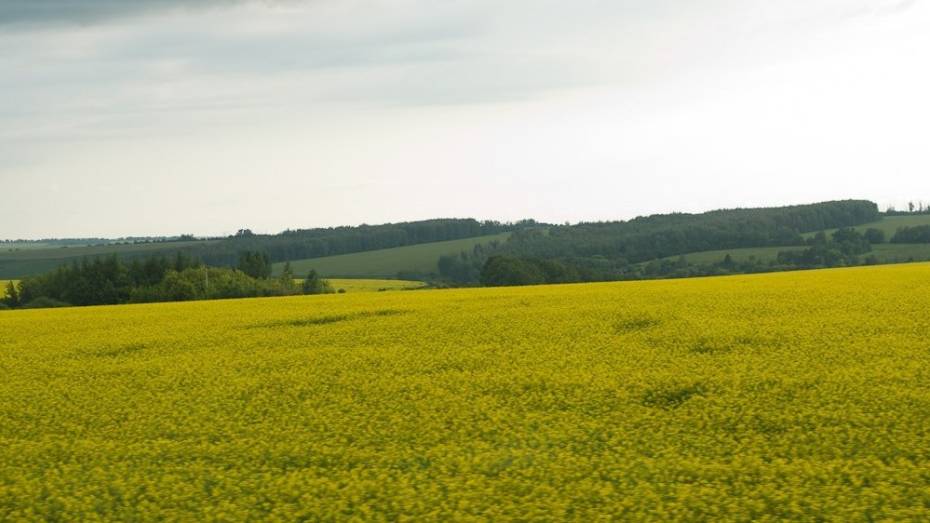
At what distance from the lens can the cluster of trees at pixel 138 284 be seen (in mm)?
86875

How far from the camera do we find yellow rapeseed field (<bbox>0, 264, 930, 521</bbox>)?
37.6ft

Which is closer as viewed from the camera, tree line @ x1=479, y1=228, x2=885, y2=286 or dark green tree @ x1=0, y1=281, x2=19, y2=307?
tree line @ x1=479, y1=228, x2=885, y2=286

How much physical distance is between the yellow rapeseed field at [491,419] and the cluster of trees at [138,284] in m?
61.3

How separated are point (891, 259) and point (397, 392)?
104m

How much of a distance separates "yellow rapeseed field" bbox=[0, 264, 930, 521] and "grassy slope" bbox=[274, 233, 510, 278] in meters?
125

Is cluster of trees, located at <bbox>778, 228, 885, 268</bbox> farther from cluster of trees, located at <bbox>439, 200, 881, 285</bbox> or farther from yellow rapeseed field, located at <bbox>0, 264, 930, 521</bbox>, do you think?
yellow rapeseed field, located at <bbox>0, 264, 930, 521</bbox>

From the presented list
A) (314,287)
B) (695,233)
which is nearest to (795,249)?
(695,233)

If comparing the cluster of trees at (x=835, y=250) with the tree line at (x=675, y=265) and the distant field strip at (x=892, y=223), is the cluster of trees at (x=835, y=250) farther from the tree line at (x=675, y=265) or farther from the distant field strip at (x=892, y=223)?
the distant field strip at (x=892, y=223)

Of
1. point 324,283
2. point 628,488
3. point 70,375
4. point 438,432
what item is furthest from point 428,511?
point 324,283

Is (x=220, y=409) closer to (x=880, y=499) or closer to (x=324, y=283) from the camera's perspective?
(x=880, y=499)

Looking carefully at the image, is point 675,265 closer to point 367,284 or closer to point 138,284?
point 367,284

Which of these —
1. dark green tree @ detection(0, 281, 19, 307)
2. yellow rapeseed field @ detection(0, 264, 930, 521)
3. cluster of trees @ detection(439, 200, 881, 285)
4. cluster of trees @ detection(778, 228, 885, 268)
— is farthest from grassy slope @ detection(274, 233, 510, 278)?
yellow rapeseed field @ detection(0, 264, 930, 521)

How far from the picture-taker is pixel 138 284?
103 meters

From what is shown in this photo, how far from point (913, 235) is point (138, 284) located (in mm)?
105483
